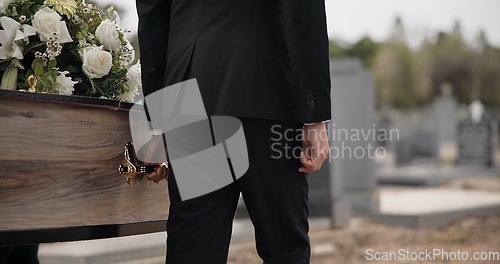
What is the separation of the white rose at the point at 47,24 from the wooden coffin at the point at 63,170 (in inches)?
11.3

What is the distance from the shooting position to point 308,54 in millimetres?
1959

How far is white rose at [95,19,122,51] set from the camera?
241 cm

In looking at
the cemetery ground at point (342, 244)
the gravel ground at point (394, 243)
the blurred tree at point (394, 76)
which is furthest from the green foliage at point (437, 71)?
A: the gravel ground at point (394, 243)

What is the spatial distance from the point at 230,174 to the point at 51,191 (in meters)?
0.56

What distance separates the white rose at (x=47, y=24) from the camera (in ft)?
7.28

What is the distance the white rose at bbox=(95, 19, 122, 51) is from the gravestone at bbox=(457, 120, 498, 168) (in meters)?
13.1

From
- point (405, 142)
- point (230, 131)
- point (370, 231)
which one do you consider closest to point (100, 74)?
point (230, 131)

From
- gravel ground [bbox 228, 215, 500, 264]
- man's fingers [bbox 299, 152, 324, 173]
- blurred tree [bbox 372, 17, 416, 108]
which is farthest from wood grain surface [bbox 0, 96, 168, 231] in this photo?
blurred tree [bbox 372, 17, 416, 108]

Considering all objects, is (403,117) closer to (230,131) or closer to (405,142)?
(405,142)

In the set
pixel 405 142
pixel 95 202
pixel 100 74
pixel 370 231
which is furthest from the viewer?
pixel 405 142

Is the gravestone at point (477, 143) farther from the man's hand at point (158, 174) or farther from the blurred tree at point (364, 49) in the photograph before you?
the blurred tree at point (364, 49)

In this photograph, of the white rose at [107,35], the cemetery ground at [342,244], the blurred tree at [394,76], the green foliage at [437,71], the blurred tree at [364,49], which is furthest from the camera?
the blurred tree at [364,49]

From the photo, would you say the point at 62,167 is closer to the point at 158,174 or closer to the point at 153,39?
the point at 158,174

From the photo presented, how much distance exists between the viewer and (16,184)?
199cm
